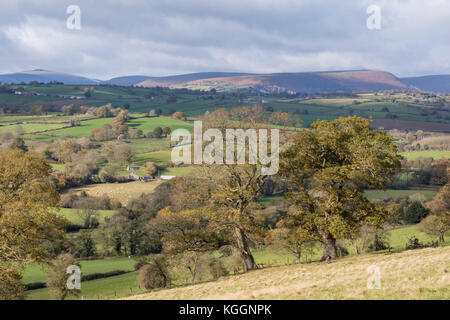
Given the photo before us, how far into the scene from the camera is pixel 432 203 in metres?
66.8

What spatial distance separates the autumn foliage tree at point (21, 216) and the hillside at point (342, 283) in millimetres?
8941

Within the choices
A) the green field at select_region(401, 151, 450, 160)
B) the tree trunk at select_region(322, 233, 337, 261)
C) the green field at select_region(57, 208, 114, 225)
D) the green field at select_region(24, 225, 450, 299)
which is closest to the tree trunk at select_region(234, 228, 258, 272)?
the tree trunk at select_region(322, 233, 337, 261)

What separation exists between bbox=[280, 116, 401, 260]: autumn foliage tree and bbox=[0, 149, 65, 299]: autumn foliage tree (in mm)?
18047

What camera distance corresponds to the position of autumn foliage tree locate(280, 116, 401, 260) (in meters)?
28.7

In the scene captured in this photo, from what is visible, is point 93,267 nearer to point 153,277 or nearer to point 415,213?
point 153,277

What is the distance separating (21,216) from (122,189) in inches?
2603

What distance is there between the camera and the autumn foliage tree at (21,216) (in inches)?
964

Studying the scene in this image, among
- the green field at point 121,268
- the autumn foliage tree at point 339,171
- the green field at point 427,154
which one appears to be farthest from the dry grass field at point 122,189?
the green field at point 427,154

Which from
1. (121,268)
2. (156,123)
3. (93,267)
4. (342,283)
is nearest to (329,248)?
(342,283)

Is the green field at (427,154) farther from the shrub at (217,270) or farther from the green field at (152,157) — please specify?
the shrub at (217,270)

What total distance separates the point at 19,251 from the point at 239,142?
17069 mm

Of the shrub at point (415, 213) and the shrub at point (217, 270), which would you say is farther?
the shrub at point (415, 213)

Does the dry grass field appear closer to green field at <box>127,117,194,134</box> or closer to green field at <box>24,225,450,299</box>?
green field at <box>24,225,450,299</box>
